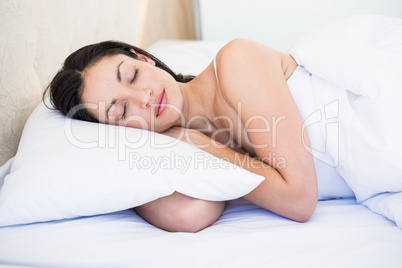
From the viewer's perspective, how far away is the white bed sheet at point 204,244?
0.75 meters

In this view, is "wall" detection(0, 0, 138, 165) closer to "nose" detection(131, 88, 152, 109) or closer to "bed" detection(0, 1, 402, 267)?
"bed" detection(0, 1, 402, 267)

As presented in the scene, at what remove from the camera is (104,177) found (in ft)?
2.72

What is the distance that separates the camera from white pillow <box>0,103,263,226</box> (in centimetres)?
82

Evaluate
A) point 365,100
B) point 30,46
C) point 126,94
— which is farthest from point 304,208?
point 30,46

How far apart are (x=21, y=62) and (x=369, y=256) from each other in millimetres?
1067

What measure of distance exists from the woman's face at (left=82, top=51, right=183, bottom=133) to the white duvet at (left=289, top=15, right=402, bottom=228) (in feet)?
1.49

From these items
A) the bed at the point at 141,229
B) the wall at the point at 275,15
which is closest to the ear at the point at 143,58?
the bed at the point at 141,229

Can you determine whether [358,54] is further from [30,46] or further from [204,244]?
[30,46]

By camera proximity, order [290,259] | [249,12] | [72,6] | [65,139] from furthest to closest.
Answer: [249,12] → [72,6] → [65,139] → [290,259]

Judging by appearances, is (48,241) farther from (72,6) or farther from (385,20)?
(385,20)

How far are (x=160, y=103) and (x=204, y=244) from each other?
0.48m

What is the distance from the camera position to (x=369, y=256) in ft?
2.52

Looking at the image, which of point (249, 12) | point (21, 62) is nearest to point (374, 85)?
point (21, 62)

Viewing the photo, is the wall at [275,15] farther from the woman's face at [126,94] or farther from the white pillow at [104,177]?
the white pillow at [104,177]
